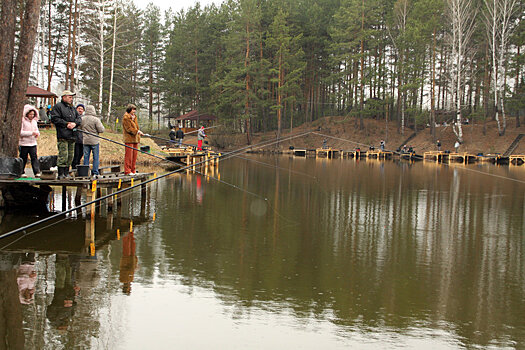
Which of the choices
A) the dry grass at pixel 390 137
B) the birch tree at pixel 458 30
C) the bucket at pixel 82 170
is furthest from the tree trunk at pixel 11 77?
the birch tree at pixel 458 30

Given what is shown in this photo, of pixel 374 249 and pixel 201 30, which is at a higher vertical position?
pixel 201 30

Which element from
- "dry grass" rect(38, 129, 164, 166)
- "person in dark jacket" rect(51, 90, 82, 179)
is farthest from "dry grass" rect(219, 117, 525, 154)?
"person in dark jacket" rect(51, 90, 82, 179)

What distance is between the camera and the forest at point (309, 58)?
135ft

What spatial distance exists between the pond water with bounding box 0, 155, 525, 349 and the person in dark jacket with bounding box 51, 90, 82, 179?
118 cm

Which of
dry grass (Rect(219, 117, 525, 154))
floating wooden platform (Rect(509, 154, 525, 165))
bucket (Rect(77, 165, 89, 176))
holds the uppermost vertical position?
dry grass (Rect(219, 117, 525, 154))

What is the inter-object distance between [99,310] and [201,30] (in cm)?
5830

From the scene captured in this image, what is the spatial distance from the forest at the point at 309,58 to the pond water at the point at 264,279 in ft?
78.7

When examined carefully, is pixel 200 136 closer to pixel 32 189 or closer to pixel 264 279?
pixel 32 189

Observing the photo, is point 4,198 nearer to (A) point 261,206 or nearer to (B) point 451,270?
(A) point 261,206

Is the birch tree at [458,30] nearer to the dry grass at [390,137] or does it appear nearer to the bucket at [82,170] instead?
the dry grass at [390,137]

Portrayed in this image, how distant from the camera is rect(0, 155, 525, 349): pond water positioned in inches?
199

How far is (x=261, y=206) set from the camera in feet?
43.2

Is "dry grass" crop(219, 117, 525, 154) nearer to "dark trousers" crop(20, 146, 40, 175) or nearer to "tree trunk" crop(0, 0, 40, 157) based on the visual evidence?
"tree trunk" crop(0, 0, 40, 157)

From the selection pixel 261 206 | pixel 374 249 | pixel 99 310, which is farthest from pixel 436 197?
pixel 99 310
